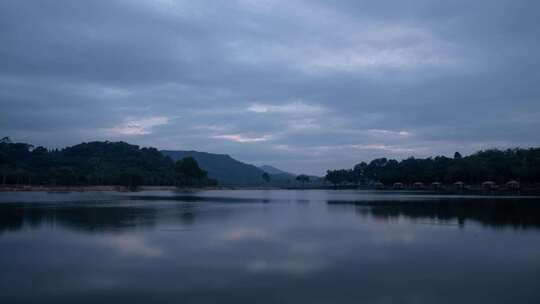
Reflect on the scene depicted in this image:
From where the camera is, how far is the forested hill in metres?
107

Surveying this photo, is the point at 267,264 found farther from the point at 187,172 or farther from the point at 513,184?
the point at 187,172

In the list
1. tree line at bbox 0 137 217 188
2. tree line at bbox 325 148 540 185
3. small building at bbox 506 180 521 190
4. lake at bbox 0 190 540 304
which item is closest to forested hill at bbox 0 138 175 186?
tree line at bbox 0 137 217 188

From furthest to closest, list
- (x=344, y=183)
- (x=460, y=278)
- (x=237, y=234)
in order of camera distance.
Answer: (x=344, y=183) → (x=237, y=234) → (x=460, y=278)

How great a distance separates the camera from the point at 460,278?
10.5 meters

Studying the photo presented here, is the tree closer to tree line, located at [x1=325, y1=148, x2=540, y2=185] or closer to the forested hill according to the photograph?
the forested hill

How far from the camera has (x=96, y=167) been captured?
5600 inches

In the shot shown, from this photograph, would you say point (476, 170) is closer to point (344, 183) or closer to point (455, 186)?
point (455, 186)

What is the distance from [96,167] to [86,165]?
273 inches

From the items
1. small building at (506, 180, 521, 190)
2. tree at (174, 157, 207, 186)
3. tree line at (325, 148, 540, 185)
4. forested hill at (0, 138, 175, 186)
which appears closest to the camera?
small building at (506, 180, 521, 190)

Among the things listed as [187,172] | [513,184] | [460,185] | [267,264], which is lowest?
[267,264]

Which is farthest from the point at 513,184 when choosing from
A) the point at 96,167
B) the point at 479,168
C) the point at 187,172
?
the point at 96,167

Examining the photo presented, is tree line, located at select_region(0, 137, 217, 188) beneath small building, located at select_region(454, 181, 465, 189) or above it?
above

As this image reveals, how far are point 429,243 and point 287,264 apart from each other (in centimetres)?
655

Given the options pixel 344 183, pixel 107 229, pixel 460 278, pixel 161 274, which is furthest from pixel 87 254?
pixel 344 183
